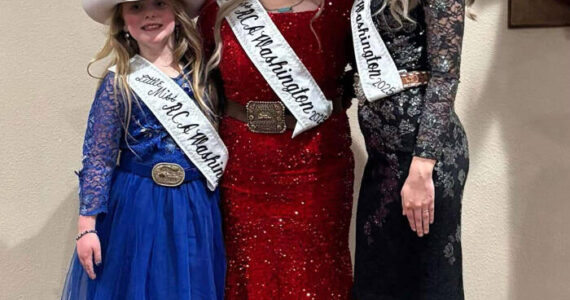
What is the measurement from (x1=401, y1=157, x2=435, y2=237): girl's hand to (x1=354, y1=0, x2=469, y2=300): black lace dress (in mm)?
18

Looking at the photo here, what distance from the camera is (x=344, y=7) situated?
121 cm

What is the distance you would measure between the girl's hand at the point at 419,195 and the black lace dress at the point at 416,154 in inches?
0.7

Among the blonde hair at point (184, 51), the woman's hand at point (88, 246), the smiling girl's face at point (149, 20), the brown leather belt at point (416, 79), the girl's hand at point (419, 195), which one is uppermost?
the smiling girl's face at point (149, 20)

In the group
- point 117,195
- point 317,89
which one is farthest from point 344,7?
point 117,195

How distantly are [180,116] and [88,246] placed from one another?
309 mm

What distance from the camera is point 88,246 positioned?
1.20 m

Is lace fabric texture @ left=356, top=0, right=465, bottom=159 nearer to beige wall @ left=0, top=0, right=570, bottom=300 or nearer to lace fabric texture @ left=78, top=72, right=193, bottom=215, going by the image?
lace fabric texture @ left=78, top=72, right=193, bottom=215

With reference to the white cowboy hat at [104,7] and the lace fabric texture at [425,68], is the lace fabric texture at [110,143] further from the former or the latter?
the lace fabric texture at [425,68]

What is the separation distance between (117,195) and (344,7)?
0.59 meters

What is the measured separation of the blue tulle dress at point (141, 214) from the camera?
47.1 inches

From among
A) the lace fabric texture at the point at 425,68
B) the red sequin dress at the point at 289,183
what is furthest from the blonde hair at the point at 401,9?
the red sequin dress at the point at 289,183

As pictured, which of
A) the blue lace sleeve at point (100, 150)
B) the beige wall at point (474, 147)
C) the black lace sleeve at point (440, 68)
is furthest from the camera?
the beige wall at point (474, 147)

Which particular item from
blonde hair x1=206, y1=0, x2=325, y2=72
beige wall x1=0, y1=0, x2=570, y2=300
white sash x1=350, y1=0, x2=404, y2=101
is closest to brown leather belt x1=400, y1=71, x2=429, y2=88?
white sash x1=350, y1=0, x2=404, y2=101

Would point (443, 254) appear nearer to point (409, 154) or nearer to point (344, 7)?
point (409, 154)
